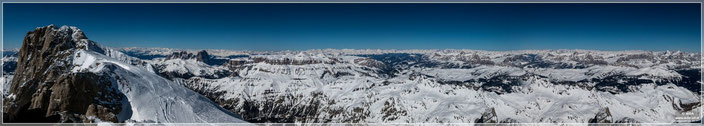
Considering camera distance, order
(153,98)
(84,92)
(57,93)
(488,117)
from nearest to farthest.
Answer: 1. (57,93)
2. (84,92)
3. (153,98)
4. (488,117)

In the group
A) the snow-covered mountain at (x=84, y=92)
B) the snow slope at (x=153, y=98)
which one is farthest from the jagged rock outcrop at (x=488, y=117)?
the snow-covered mountain at (x=84, y=92)

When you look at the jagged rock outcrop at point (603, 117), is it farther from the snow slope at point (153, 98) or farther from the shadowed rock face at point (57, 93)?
the shadowed rock face at point (57, 93)

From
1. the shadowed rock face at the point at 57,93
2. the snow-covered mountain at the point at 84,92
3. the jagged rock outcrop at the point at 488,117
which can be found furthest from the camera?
the jagged rock outcrop at the point at 488,117

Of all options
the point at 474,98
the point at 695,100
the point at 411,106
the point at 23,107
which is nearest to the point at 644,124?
the point at 474,98

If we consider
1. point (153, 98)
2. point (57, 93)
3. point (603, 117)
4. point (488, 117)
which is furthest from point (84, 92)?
point (603, 117)

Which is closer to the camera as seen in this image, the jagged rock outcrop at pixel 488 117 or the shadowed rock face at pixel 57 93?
the shadowed rock face at pixel 57 93

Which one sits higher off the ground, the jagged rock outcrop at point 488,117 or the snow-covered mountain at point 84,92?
the snow-covered mountain at point 84,92

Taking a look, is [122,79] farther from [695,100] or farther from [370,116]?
[695,100]

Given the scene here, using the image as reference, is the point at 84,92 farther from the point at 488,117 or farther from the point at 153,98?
the point at 488,117
